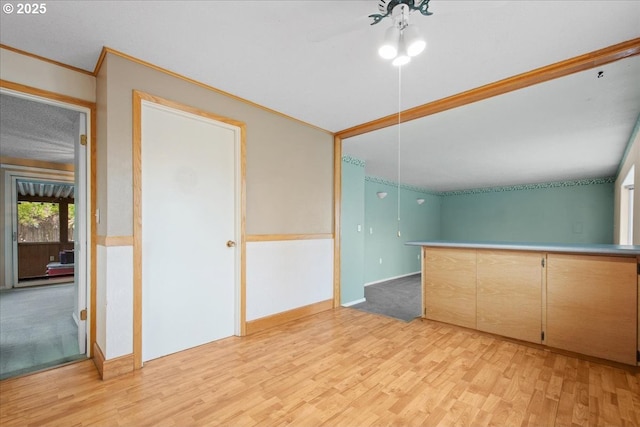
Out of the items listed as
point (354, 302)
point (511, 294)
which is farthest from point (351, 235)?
point (511, 294)

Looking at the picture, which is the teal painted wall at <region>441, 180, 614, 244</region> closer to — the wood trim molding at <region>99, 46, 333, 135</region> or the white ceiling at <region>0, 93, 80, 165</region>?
the wood trim molding at <region>99, 46, 333, 135</region>

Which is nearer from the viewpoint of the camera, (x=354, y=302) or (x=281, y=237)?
(x=281, y=237)

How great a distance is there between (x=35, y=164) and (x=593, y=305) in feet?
26.5

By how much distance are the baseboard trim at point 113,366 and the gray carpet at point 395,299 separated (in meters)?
2.71

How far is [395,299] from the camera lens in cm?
458

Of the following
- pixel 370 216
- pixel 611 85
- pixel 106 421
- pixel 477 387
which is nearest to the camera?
pixel 106 421

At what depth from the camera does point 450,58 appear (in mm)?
2084

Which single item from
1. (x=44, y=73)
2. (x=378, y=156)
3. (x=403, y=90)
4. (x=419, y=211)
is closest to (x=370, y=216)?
(x=378, y=156)

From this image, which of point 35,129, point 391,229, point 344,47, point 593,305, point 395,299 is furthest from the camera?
point 391,229

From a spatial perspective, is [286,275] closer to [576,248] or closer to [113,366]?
[113,366]

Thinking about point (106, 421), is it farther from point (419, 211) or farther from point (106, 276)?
point (419, 211)

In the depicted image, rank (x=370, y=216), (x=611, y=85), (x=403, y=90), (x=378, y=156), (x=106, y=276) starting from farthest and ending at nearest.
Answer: (x=370, y=216)
(x=378, y=156)
(x=403, y=90)
(x=611, y=85)
(x=106, y=276)

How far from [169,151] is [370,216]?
174 inches

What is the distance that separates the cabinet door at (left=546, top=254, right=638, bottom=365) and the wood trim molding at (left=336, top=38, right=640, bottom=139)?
1.50 metres
